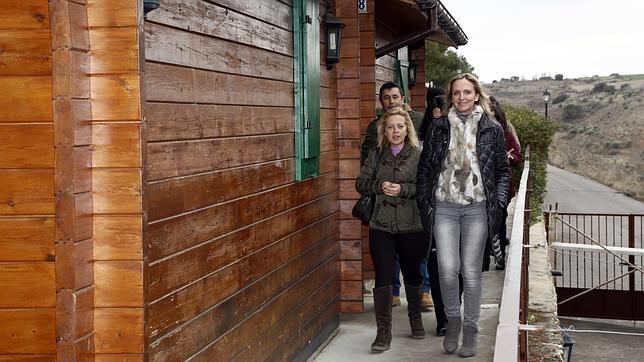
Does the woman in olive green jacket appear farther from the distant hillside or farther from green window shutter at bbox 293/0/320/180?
the distant hillside

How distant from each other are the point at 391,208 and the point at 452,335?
0.96 metres

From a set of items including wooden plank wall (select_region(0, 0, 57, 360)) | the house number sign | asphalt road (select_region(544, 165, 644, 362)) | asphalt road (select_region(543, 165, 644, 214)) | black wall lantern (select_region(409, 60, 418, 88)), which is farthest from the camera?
asphalt road (select_region(543, 165, 644, 214))

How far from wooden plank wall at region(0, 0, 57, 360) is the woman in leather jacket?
346 cm

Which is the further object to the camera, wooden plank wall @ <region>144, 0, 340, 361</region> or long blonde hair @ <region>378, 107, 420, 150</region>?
long blonde hair @ <region>378, 107, 420, 150</region>

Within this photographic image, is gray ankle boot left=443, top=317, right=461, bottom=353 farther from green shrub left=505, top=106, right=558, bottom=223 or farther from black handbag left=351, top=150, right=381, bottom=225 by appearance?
green shrub left=505, top=106, right=558, bottom=223

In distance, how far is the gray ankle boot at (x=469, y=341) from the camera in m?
6.50

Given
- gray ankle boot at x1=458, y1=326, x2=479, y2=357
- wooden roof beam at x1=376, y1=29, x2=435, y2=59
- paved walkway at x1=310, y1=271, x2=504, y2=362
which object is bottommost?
paved walkway at x1=310, y1=271, x2=504, y2=362

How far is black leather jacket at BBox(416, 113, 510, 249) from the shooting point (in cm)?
619

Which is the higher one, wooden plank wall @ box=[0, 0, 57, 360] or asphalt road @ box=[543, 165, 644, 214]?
wooden plank wall @ box=[0, 0, 57, 360]

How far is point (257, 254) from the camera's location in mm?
5219

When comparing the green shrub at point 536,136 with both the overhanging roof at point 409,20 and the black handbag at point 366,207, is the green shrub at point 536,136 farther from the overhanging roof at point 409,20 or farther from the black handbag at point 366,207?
the black handbag at point 366,207

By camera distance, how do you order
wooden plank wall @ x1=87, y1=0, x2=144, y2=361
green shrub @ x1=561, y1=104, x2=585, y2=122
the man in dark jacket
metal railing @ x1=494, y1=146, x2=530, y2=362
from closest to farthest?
metal railing @ x1=494, y1=146, x2=530, y2=362 → wooden plank wall @ x1=87, y1=0, x2=144, y2=361 → the man in dark jacket → green shrub @ x1=561, y1=104, x2=585, y2=122

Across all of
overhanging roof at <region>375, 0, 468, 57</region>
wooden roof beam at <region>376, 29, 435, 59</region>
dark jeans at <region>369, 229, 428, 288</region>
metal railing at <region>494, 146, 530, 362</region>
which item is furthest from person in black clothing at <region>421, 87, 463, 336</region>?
wooden roof beam at <region>376, 29, 435, 59</region>

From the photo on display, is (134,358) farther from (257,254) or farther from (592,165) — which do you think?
(592,165)
